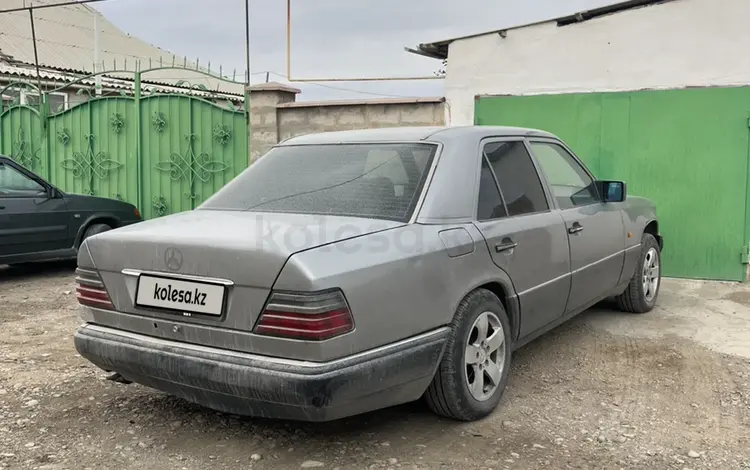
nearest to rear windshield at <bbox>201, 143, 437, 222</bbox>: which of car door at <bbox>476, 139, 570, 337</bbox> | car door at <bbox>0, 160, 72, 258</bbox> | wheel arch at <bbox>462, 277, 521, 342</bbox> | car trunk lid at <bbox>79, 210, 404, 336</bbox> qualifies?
car trunk lid at <bbox>79, 210, 404, 336</bbox>

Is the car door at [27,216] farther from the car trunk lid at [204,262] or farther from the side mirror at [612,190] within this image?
the side mirror at [612,190]

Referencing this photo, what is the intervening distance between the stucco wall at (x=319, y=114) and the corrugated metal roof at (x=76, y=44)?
8.48 m

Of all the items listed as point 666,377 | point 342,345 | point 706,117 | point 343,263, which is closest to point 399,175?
point 343,263

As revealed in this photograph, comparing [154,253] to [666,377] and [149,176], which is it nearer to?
[666,377]

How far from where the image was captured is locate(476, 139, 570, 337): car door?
3.75 metres

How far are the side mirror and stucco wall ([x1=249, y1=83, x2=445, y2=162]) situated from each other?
3418mm

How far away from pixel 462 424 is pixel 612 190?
234cm

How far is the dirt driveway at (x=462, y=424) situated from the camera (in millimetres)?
3186

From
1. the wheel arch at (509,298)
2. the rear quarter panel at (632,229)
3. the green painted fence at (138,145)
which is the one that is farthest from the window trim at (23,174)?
the rear quarter panel at (632,229)

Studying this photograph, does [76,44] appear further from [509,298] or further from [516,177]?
[509,298]

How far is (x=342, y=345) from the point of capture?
280 cm

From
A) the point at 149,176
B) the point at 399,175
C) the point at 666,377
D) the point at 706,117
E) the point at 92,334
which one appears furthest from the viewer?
the point at 149,176

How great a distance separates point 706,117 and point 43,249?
745 cm

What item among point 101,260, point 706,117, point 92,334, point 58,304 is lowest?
point 58,304
